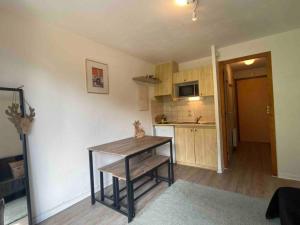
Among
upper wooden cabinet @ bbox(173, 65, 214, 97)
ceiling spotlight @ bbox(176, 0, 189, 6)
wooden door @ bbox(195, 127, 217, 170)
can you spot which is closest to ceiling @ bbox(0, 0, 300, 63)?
ceiling spotlight @ bbox(176, 0, 189, 6)

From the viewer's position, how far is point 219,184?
8.55 ft

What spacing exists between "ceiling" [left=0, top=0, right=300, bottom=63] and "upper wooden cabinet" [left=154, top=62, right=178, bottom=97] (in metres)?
0.90

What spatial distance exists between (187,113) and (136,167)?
2243 millimetres

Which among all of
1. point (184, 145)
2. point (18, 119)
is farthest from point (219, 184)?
point (18, 119)

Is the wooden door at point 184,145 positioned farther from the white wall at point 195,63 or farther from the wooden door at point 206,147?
the white wall at point 195,63

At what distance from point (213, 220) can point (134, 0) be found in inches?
98.6

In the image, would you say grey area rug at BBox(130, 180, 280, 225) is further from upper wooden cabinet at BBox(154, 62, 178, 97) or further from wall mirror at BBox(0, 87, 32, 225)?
upper wooden cabinet at BBox(154, 62, 178, 97)

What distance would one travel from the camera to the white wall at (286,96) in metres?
2.60

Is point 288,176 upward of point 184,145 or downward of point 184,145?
downward

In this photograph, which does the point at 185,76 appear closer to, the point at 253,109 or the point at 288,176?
the point at 288,176

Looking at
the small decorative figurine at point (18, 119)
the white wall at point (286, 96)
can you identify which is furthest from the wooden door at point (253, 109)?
the small decorative figurine at point (18, 119)

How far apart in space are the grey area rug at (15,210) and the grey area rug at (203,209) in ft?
3.83

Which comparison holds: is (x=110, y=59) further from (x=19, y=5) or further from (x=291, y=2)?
(x=291, y=2)

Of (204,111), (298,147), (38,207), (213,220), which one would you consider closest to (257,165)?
(298,147)
